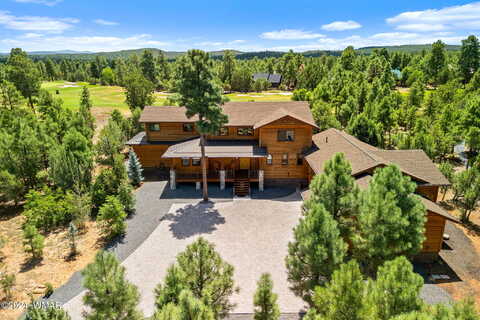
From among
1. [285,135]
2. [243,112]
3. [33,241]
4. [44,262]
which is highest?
[243,112]

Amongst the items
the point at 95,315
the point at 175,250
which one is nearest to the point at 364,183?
the point at 175,250

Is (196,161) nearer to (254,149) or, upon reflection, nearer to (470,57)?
(254,149)

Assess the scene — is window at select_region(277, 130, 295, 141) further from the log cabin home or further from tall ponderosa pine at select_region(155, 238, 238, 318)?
tall ponderosa pine at select_region(155, 238, 238, 318)

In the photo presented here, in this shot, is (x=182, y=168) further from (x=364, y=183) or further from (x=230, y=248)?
(x=364, y=183)

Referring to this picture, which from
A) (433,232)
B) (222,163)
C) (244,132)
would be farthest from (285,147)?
(433,232)

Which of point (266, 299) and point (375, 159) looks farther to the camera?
point (375, 159)

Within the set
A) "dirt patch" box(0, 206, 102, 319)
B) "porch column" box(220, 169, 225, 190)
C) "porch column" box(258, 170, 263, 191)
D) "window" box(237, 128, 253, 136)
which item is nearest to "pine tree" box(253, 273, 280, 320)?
"dirt patch" box(0, 206, 102, 319)
